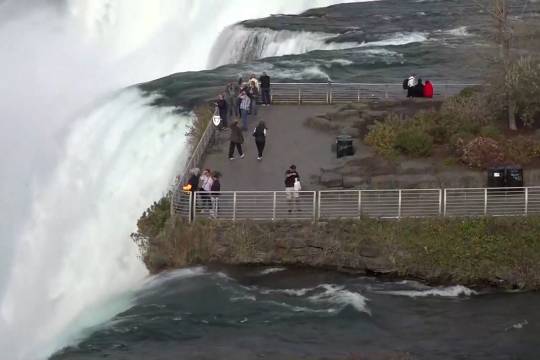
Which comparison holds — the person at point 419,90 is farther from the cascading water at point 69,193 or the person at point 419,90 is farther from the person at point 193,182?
the person at point 193,182

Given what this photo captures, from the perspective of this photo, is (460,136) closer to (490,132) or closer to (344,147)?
(490,132)

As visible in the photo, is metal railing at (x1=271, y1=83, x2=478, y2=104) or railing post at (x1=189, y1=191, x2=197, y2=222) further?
metal railing at (x1=271, y1=83, x2=478, y2=104)

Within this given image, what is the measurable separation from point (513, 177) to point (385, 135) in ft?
13.5

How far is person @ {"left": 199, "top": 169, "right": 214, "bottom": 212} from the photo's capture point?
22516 mm

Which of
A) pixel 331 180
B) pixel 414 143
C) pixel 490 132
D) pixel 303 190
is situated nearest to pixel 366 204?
→ pixel 303 190

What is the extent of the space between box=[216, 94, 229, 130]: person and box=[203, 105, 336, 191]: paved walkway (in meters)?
0.31

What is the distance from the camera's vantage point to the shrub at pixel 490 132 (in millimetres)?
25812

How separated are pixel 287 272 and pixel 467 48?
2241 centimetres

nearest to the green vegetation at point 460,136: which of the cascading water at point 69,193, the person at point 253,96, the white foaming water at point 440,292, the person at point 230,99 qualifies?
the person at point 253,96

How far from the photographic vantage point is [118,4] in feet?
192

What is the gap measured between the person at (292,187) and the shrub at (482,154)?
4418mm

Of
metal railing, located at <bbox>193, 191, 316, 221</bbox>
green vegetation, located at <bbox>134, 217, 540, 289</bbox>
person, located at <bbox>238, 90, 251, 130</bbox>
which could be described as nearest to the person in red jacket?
person, located at <bbox>238, 90, 251, 130</bbox>

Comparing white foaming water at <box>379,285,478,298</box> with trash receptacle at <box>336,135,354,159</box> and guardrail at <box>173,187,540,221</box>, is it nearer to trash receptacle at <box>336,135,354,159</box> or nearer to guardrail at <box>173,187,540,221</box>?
guardrail at <box>173,187,540,221</box>

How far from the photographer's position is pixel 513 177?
23172 mm
